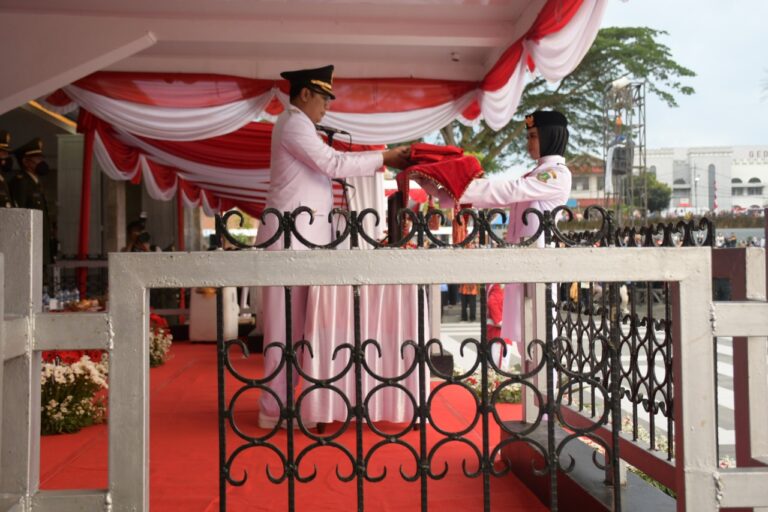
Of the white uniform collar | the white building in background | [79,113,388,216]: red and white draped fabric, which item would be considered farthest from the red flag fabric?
the white building in background

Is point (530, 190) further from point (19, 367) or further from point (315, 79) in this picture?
point (19, 367)

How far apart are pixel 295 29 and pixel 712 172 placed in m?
26.8

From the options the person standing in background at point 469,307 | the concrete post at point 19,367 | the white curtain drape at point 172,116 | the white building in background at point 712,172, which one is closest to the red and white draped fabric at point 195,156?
the white curtain drape at point 172,116

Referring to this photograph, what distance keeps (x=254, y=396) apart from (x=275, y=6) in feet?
10.8

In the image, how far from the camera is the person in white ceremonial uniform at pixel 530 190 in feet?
9.33

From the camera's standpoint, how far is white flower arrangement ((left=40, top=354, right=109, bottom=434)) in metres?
3.55

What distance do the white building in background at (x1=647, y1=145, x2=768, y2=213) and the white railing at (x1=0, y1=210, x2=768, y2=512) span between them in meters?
27.3

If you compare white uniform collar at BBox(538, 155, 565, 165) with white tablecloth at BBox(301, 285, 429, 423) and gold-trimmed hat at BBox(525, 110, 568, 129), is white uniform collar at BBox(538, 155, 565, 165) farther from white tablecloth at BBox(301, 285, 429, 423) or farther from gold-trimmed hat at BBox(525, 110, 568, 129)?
white tablecloth at BBox(301, 285, 429, 423)

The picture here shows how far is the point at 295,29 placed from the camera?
6.12 metres

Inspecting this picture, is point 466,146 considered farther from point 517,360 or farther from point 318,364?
point 318,364

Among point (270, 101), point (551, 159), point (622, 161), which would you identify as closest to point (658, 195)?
point (622, 161)

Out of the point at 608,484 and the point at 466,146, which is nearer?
the point at 608,484

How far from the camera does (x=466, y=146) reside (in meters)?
14.8

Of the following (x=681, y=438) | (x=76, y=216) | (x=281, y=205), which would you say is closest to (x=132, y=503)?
(x=681, y=438)
